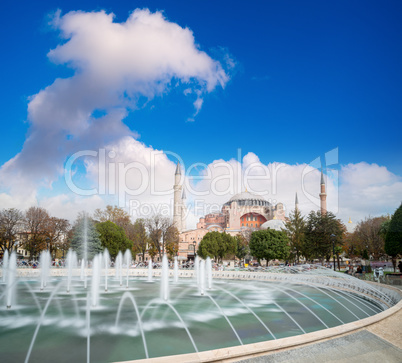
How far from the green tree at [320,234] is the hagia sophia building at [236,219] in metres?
41.0

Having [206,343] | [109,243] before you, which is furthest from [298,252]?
[206,343]

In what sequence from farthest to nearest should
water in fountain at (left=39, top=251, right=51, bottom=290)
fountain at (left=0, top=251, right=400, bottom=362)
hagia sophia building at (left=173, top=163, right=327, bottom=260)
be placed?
hagia sophia building at (left=173, top=163, right=327, bottom=260) → water in fountain at (left=39, top=251, right=51, bottom=290) → fountain at (left=0, top=251, right=400, bottom=362)

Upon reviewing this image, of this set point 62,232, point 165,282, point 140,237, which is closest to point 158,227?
point 140,237

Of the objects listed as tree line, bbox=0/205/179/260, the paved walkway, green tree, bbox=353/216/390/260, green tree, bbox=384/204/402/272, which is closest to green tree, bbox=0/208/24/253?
A: tree line, bbox=0/205/179/260

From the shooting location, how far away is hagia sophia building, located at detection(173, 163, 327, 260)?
268 ft

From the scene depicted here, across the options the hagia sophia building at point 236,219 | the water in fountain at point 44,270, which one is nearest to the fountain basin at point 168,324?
the water in fountain at point 44,270

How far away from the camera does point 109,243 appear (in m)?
Answer: 36.8

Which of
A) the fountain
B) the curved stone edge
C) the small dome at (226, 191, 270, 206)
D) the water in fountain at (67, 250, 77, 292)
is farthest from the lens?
the small dome at (226, 191, 270, 206)

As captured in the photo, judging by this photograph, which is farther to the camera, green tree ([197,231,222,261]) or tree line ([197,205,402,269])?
green tree ([197,231,222,261])

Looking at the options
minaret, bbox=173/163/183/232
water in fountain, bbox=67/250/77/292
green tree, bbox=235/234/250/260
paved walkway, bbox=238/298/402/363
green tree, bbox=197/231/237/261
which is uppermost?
minaret, bbox=173/163/183/232

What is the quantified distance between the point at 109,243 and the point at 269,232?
19.2m

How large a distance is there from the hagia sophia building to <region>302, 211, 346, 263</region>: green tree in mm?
41004

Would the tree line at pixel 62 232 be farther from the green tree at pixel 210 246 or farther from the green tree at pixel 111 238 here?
the green tree at pixel 210 246

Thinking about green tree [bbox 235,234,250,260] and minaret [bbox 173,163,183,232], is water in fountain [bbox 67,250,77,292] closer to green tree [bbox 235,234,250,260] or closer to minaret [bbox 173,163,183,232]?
green tree [bbox 235,234,250,260]
